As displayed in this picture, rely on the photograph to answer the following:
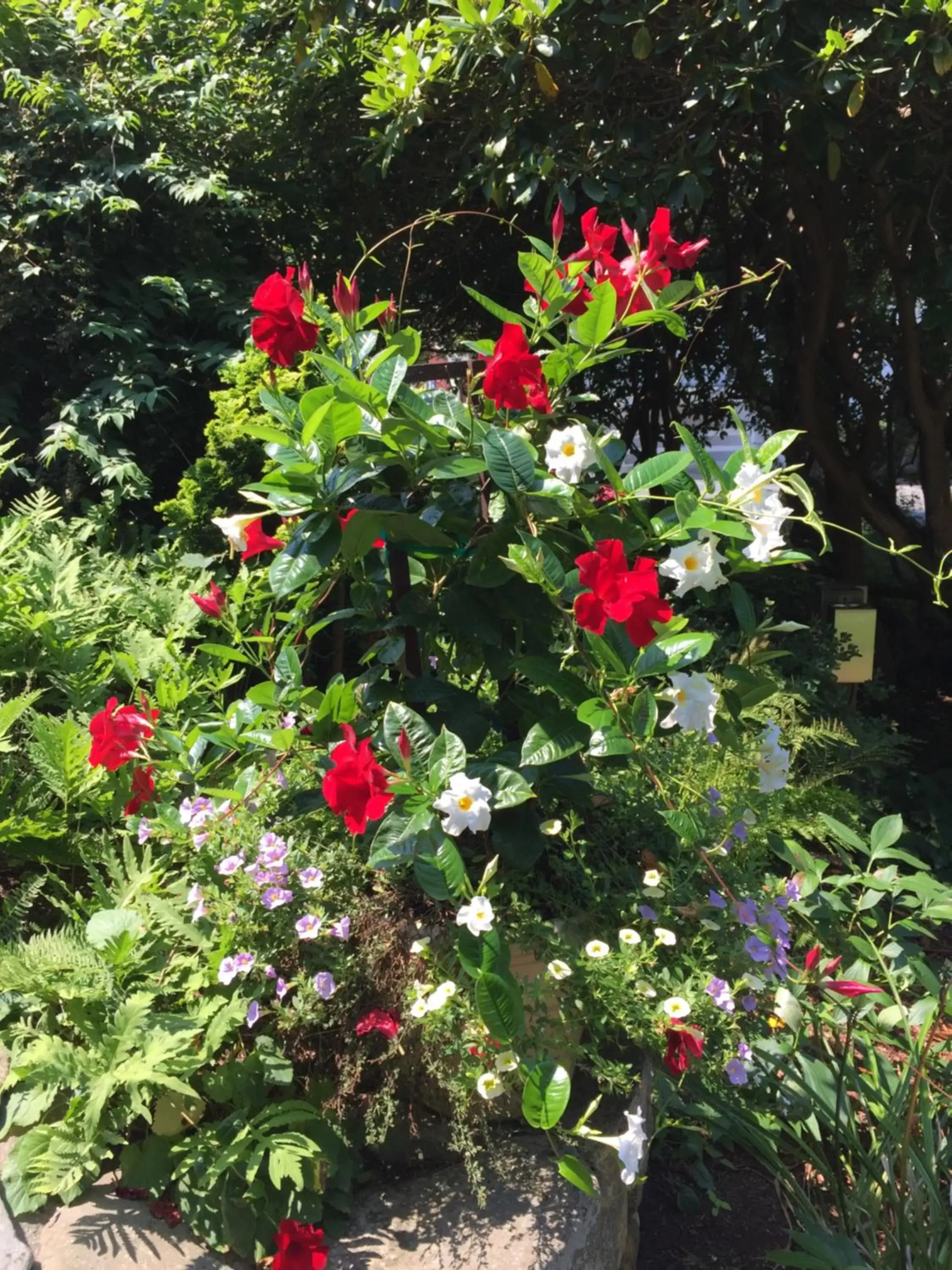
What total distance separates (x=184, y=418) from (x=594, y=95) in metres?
1.79

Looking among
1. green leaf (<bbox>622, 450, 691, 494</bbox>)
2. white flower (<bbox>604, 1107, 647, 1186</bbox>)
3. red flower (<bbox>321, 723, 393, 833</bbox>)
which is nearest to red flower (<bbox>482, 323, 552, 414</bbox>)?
green leaf (<bbox>622, 450, 691, 494</bbox>)

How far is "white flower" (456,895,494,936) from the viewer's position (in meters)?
1.31

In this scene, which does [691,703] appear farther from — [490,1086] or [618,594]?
[490,1086]

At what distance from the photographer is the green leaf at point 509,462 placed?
1.38 meters

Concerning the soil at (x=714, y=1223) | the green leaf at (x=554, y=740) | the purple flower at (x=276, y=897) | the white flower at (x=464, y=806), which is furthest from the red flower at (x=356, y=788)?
the soil at (x=714, y=1223)

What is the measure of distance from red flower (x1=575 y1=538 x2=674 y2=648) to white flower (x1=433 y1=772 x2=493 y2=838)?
27 centimetres

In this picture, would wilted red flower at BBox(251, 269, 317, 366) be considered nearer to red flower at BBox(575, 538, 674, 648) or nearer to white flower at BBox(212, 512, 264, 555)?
white flower at BBox(212, 512, 264, 555)

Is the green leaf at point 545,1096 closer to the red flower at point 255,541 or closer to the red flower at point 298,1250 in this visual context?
the red flower at point 298,1250

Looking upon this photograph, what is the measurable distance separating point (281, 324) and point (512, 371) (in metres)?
0.40

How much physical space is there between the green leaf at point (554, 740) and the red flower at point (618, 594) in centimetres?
21

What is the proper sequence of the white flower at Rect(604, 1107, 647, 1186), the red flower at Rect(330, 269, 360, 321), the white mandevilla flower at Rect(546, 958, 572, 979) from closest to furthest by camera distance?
the white flower at Rect(604, 1107, 647, 1186) → the white mandevilla flower at Rect(546, 958, 572, 979) → the red flower at Rect(330, 269, 360, 321)

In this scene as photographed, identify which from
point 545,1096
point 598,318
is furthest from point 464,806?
point 598,318

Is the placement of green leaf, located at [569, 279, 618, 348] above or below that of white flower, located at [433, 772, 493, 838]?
above

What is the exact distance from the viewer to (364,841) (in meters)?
1.72
